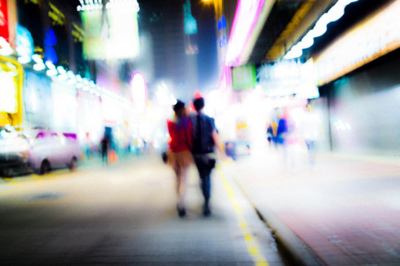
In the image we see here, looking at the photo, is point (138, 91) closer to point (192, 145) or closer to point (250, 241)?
point (192, 145)

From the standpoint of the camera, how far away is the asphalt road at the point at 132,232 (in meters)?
3.66

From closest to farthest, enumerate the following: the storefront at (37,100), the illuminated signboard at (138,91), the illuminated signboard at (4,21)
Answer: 1. the illuminated signboard at (4,21)
2. the storefront at (37,100)
3. the illuminated signboard at (138,91)

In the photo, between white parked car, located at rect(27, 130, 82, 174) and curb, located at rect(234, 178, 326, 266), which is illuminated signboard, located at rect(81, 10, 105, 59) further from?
curb, located at rect(234, 178, 326, 266)

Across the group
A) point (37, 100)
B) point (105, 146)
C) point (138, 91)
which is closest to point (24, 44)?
point (37, 100)

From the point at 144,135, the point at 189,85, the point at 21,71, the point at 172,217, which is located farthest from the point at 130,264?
the point at 189,85

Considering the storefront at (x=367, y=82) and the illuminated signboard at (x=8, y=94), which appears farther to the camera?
the illuminated signboard at (x=8, y=94)

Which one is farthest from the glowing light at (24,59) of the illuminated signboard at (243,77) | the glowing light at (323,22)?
the glowing light at (323,22)

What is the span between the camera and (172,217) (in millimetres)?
5551

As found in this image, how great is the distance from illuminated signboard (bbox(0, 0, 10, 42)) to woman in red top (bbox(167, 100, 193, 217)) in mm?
15316

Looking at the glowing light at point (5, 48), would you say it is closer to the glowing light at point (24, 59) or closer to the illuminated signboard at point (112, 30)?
the glowing light at point (24, 59)

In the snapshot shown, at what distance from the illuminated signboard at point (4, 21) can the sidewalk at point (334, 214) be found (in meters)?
15.3

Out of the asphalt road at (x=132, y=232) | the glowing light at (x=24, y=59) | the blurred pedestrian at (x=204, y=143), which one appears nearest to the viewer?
the asphalt road at (x=132, y=232)

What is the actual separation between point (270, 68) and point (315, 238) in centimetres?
1155

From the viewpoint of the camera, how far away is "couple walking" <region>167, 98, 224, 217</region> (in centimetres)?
535
